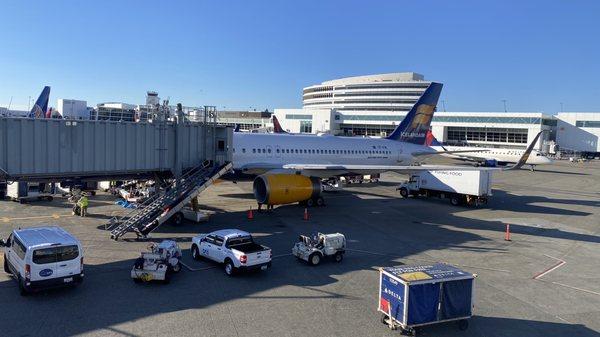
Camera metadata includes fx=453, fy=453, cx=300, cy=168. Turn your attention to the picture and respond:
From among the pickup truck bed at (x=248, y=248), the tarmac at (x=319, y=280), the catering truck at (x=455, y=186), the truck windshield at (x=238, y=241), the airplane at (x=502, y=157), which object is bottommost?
the tarmac at (x=319, y=280)

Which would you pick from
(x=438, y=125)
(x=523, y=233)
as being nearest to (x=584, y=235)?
(x=523, y=233)

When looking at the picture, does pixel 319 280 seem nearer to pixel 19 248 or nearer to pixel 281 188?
pixel 19 248

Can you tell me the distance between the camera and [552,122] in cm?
13975

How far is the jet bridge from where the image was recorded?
21.3 metres

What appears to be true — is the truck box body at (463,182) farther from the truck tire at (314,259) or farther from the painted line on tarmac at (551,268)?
the truck tire at (314,259)

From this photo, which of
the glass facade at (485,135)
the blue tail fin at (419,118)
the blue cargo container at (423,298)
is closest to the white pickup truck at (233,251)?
the blue cargo container at (423,298)

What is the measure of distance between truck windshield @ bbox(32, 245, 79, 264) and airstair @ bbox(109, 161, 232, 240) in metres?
7.12

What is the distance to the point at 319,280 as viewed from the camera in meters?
18.4

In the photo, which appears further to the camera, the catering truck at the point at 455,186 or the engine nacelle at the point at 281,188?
the catering truck at the point at 455,186

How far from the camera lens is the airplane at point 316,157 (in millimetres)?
30750

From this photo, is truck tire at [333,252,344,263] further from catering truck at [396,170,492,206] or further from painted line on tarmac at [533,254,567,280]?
catering truck at [396,170,492,206]

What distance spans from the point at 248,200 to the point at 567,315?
26.8m

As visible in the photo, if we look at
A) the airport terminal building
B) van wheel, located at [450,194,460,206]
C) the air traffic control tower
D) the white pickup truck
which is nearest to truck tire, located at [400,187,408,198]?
van wheel, located at [450,194,460,206]

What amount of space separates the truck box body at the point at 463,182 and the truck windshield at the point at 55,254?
3060cm
